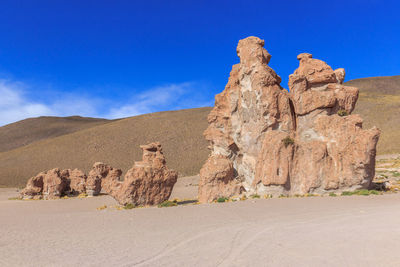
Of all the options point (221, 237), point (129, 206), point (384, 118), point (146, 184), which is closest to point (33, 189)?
point (129, 206)

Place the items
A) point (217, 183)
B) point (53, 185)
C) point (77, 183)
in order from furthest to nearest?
point (77, 183) → point (53, 185) → point (217, 183)

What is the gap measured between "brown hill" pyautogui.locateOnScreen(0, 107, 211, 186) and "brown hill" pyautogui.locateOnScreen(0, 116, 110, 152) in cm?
5179

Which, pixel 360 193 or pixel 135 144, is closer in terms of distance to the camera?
pixel 360 193

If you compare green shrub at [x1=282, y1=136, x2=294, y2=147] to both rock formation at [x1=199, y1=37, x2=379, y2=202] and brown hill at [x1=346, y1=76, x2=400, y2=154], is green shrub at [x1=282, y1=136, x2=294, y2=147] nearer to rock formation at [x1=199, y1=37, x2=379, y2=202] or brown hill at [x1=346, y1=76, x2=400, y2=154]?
rock formation at [x1=199, y1=37, x2=379, y2=202]

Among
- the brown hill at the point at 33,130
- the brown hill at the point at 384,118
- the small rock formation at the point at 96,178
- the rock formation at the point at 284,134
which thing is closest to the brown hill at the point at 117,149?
the small rock formation at the point at 96,178

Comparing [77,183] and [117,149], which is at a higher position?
[117,149]

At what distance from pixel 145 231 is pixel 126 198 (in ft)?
21.4

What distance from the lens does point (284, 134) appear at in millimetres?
15969

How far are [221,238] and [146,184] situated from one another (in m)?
8.39

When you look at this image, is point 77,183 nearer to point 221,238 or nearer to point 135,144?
point 221,238

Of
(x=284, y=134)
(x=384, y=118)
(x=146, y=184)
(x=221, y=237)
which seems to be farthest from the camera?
(x=384, y=118)

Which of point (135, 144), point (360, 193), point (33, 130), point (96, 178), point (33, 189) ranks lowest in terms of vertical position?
point (33, 189)

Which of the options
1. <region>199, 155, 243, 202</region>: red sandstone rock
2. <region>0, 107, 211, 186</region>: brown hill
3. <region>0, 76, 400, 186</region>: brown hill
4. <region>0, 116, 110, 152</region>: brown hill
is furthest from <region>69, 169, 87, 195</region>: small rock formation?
<region>0, 116, 110, 152</region>: brown hill

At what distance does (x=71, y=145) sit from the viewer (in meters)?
67.4
